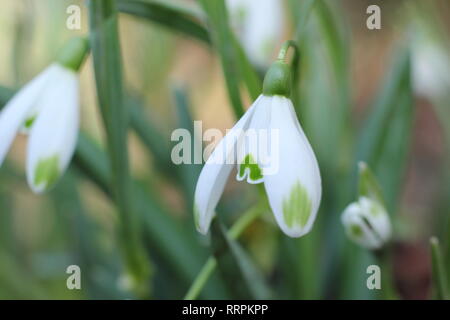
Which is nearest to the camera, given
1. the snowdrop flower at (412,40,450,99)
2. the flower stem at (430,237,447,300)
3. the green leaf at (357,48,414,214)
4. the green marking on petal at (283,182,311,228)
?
the green marking on petal at (283,182,311,228)

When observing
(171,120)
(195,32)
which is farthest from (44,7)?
(195,32)

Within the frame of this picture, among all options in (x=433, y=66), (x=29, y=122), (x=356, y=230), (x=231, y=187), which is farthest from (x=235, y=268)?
(x=231, y=187)

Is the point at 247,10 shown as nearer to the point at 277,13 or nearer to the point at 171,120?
the point at 277,13

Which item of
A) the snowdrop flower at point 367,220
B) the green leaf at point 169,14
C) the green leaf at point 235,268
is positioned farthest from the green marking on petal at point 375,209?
the green leaf at point 169,14

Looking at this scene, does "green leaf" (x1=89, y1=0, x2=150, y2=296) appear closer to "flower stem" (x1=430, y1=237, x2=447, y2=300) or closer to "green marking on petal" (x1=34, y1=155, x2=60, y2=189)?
"green marking on petal" (x1=34, y1=155, x2=60, y2=189)

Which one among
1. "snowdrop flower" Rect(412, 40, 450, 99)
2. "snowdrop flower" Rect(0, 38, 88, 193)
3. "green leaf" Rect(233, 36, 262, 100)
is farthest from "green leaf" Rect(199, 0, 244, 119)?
"snowdrop flower" Rect(412, 40, 450, 99)

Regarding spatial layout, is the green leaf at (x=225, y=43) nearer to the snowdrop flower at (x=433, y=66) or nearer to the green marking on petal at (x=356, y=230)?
the green marking on petal at (x=356, y=230)

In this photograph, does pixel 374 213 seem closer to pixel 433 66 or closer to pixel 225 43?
pixel 225 43
